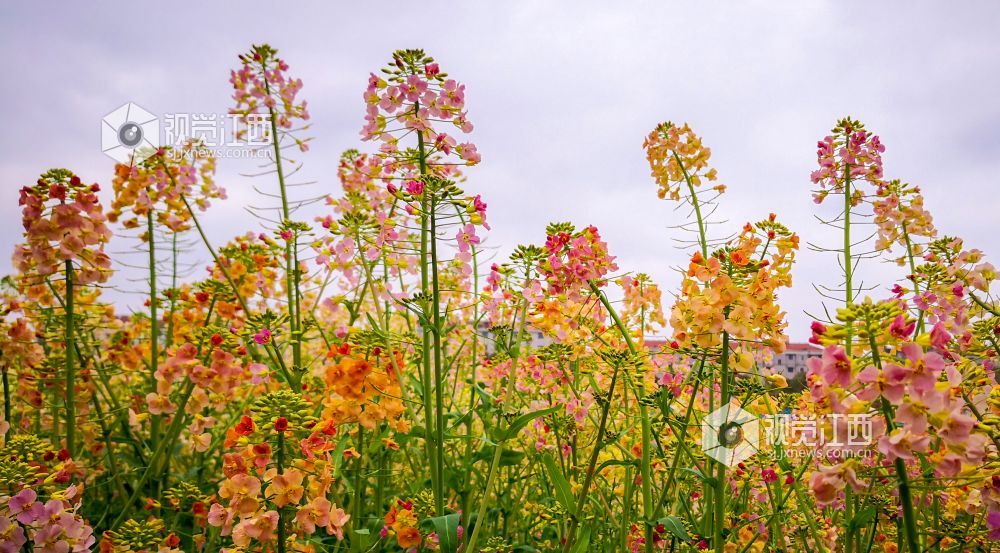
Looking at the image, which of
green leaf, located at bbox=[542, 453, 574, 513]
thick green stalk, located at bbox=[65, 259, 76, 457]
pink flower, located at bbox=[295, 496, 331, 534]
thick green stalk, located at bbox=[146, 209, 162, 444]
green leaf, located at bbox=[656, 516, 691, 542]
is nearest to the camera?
pink flower, located at bbox=[295, 496, 331, 534]

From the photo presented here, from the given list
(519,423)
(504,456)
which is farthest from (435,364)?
(504,456)

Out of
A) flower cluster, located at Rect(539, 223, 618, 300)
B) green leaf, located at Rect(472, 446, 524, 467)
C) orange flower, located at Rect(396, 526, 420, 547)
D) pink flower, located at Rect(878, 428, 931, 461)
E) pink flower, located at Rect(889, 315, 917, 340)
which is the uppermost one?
flower cluster, located at Rect(539, 223, 618, 300)

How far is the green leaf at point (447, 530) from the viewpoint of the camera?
1.99 metres

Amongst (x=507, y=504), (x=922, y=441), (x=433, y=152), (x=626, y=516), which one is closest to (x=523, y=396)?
(x=507, y=504)

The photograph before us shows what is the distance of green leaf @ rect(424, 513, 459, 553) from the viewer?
1986 mm

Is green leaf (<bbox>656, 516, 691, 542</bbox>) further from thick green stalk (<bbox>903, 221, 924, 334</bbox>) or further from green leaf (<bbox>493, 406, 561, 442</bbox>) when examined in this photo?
thick green stalk (<bbox>903, 221, 924, 334</bbox>)

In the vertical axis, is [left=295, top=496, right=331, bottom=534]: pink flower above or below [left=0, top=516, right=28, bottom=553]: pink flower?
above

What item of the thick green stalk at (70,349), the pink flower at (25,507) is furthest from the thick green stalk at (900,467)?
the thick green stalk at (70,349)

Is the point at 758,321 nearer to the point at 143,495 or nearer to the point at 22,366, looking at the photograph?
the point at 143,495

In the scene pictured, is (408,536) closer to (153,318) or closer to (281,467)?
(281,467)

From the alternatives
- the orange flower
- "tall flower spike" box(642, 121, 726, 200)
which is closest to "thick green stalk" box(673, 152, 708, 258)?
"tall flower spike" box(642, 121, 726, 200)

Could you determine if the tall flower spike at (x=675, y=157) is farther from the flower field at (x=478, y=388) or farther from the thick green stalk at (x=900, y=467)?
the thick green stalk at (x=900, y=467)

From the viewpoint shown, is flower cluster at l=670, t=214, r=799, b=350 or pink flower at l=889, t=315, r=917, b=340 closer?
pink flower at l=889, t=315, r=917, b=340

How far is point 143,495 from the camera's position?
340 centimetres
